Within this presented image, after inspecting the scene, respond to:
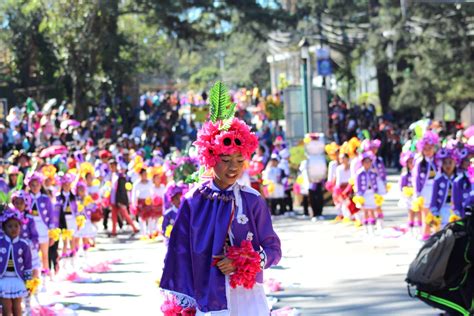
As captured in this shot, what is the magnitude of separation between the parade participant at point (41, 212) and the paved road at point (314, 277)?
58cm

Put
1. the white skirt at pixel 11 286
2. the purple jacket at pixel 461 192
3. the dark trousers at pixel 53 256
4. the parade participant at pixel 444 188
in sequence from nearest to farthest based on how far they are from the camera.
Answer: the white skirt at pixel 11 286, the purple jacket at pixel 461 192, the parade participant at pixel 444 188, the dark trousers at pixel 53 256

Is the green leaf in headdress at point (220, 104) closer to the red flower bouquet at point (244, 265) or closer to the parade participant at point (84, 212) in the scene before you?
the red flower bouquet at point (244, 265)

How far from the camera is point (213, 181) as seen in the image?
23.8ft

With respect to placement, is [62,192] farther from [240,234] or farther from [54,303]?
[240,234]

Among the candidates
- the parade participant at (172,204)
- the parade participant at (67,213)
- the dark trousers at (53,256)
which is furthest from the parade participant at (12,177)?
the parade participant at (172,204)

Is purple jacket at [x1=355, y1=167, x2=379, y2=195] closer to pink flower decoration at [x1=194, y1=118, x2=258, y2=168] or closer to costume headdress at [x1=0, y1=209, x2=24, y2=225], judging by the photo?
costume headdress at [x1=0, y1=209, x2=24, y2=225]

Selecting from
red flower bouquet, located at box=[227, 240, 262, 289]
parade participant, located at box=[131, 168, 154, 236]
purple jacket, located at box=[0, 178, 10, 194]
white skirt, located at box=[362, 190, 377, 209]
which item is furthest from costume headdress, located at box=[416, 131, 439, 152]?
red flower bouquet, located at box=[227, 240, 262, 289]

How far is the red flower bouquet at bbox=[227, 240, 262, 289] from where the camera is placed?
6.86 m

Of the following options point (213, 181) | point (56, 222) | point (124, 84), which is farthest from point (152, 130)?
point (213, 181)

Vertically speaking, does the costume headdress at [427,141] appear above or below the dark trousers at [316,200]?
above

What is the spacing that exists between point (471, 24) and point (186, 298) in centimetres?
3850

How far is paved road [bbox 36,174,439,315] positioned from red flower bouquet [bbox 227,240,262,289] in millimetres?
5170

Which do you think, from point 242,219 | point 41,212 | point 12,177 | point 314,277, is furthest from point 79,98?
point 242,219

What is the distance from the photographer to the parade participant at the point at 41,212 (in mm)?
14547
